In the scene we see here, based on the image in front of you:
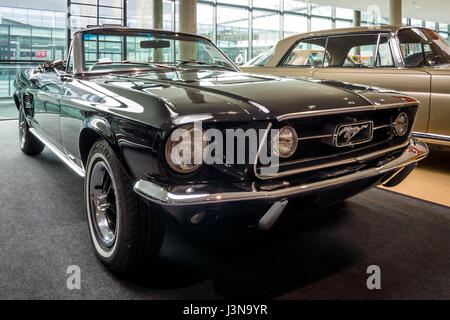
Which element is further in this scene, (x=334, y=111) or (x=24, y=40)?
(x=24, y=40)

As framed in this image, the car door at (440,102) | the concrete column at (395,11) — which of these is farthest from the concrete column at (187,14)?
the concrete column at (395,11)

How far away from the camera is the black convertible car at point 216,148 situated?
1.44 meters

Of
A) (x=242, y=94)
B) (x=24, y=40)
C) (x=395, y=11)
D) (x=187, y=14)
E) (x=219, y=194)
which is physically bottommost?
(x=219, y=194)

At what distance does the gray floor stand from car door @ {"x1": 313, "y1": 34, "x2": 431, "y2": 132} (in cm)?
130

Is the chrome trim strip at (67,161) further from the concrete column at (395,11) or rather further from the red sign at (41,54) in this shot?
the concrete column at (395,11)

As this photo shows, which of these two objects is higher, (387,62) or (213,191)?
(387,62)

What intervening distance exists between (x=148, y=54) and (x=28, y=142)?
1849mm

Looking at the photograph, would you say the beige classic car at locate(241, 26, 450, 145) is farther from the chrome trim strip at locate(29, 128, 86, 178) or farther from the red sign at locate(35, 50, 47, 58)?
the red sign at locate(35, 50, 47, 58)

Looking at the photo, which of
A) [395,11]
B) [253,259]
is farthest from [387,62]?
[395,11]

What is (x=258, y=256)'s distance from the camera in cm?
201

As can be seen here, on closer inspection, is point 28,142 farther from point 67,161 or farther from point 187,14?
point 187,14

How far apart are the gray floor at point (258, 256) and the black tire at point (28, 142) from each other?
57.4 inches

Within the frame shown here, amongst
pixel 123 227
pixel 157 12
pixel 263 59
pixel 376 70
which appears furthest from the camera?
pixel 157 12
